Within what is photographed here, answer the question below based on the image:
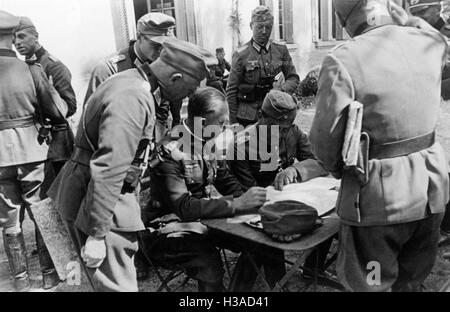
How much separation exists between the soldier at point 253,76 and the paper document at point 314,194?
2.10 m

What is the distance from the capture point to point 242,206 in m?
2.69

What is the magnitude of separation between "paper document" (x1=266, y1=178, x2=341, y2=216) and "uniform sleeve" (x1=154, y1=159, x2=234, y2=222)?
286 millimetres

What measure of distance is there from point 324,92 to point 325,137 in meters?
0.20

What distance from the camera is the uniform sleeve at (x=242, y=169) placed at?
358cm

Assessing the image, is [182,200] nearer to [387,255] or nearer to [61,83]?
[387,255]

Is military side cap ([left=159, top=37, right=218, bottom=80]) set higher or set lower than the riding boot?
higher

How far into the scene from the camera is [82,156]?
245cm

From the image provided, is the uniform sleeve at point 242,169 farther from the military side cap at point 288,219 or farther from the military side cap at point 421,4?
the military side cap at point 421,4

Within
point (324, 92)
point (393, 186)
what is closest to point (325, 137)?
point (324, 92)

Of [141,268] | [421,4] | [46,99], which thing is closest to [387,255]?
[141,268]

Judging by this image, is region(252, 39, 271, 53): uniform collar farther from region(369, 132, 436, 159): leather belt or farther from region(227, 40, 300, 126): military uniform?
region(369, 132, 436, 159): leather belt

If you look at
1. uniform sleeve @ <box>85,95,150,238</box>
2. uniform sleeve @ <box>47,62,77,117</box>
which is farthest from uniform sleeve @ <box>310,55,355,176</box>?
uniform sleeve @ <box>47,62,77,117</box>

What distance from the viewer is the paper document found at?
8.88 feet

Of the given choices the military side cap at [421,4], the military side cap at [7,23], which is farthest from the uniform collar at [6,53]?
the military side cap at [421,4]
